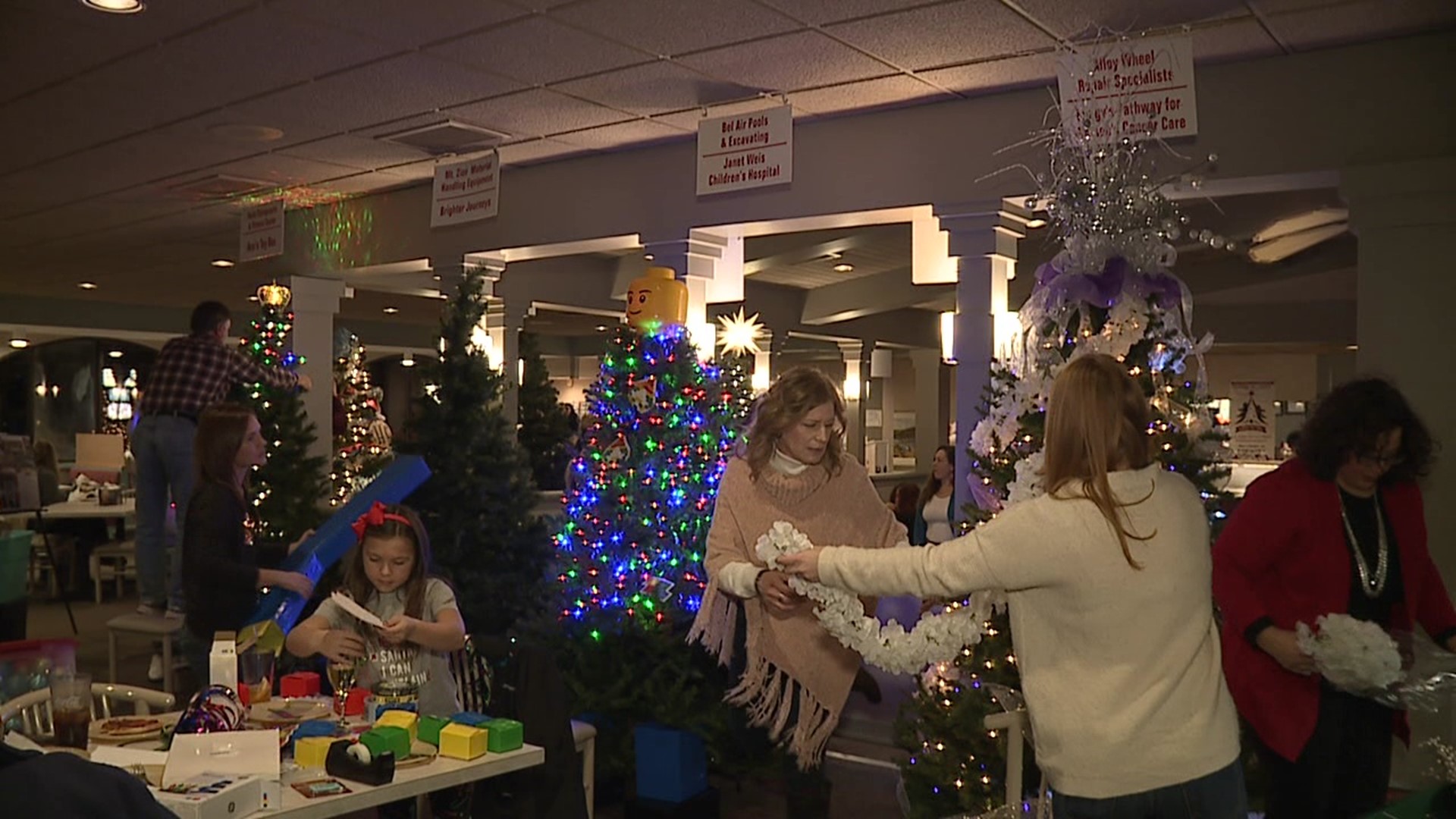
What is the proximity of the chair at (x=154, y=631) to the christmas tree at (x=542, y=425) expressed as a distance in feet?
19.8

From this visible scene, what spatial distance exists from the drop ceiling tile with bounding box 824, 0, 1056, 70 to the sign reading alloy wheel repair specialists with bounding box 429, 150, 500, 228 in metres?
2.45

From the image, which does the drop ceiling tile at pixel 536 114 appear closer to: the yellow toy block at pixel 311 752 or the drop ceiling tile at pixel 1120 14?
the drop ceiling tile at pixel 1120 14

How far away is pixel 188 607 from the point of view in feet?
13.7

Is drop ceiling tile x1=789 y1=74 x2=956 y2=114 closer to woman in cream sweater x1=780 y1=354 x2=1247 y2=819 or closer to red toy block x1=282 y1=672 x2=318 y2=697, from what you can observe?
woman in cream sweater x1=780 y1=354 x2=1247 y2=819

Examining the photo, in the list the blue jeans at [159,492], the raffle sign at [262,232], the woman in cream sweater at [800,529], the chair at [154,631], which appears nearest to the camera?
the woman in cream sweater at [800,529]

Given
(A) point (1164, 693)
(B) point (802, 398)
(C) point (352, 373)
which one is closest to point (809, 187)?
(B) point (802, 398)

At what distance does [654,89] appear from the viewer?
17.1 ft

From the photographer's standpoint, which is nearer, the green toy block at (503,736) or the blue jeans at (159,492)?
the green toy block at (503,736)

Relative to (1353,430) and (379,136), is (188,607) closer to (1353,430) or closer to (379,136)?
(379,136)

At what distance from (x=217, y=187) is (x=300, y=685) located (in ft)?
18.2

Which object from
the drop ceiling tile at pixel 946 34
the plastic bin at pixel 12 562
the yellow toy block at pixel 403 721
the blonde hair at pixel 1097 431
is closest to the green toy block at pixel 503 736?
the yellow toy block at pixel 403 721

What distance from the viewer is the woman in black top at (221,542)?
4109mm

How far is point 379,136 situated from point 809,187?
2.29 meters

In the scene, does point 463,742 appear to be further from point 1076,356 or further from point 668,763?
point 668,763
